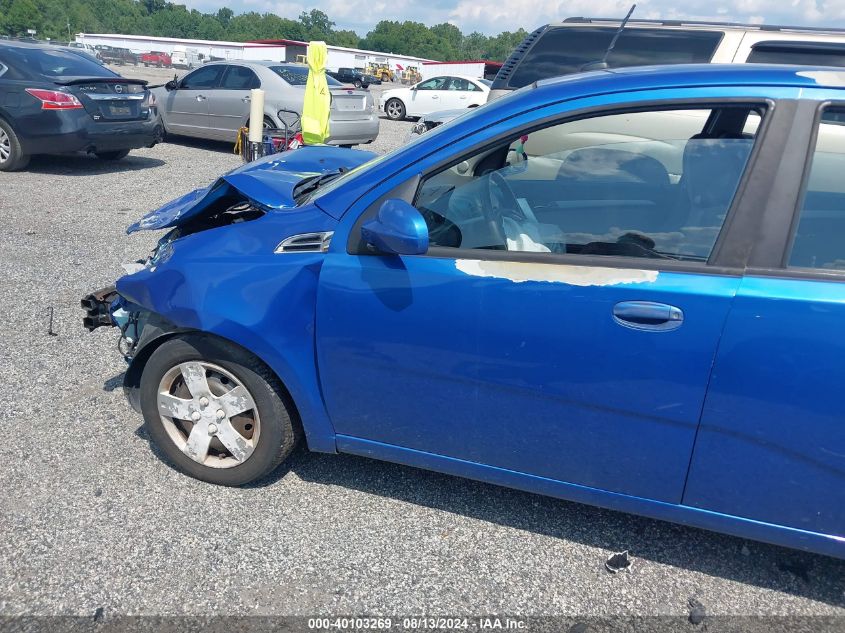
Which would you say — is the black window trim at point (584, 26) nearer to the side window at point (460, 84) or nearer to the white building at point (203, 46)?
the side window at point (460, 84)

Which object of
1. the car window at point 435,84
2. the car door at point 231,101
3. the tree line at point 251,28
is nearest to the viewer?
the car door at point 231,101

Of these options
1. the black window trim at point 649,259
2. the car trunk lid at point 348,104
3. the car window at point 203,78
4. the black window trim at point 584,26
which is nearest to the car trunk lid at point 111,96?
the car window at point 203,78

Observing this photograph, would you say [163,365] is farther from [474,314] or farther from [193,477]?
[474,314]

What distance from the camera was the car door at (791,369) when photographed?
2088 millimetres

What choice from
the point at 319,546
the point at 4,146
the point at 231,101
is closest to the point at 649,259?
the point at 319,546

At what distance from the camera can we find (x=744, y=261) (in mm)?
2176

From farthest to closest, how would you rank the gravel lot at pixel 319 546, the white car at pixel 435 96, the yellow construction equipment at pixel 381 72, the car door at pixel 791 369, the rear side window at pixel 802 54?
the yellow construction equipment at pixel 381 72, the white car at pixel 435 96, the rear side window at pixel 802 54, the gravel lot at pixel 319 546, the car door at pixel 791 369

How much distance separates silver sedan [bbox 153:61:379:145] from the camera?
1176 centimetres

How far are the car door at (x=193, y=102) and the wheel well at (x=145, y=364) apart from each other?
33.3 ft

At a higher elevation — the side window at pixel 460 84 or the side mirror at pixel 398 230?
the side window at pixel 460 84

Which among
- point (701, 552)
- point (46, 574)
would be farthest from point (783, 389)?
point (46, 574)

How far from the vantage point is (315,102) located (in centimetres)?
962

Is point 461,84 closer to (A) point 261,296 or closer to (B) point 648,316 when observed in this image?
(A) point 261,296

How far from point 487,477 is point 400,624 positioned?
61cm
